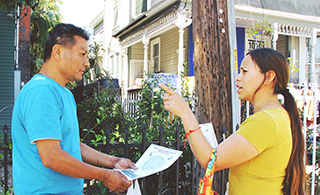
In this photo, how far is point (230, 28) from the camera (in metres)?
3.09

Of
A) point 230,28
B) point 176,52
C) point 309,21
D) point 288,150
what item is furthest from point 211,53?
point 309,21

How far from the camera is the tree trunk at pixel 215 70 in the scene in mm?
3012

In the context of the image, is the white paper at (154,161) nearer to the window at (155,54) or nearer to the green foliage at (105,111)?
the green foliage at (105,111)

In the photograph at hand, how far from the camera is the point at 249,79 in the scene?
1.79 meters

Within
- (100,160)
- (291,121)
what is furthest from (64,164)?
(291,121)

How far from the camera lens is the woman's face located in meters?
1.77

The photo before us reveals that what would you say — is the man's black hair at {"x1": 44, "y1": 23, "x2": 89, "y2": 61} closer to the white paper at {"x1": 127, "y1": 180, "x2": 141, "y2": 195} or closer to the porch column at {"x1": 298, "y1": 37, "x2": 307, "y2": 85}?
the white paper at {"x1": 127, "y1": 180, "x2": 141, "y2": 195}

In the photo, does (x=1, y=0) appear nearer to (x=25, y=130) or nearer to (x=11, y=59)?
(x=11, y=59)

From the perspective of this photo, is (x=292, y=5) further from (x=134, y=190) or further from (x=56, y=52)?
(x=56, y=52)

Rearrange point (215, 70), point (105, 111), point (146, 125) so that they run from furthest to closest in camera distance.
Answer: point (105, 111), point (146, 125), point (215, 70)

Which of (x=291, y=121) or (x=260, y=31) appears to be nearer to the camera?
(x=291, y=121)

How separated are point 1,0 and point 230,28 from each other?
174 inches

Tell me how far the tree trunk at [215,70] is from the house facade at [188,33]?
5601mm

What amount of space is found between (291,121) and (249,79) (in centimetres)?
35
